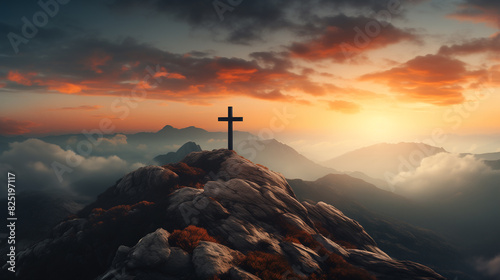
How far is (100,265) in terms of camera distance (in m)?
20.6

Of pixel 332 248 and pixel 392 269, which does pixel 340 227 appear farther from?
pixel 392 269

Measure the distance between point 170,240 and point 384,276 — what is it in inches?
624

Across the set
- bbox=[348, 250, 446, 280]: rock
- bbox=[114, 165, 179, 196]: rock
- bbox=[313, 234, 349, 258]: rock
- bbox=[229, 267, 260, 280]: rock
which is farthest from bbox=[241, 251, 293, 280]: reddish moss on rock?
bbox=[114, 165, 179, 196]: rock

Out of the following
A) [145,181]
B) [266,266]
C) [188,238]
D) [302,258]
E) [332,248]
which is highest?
[145,181]

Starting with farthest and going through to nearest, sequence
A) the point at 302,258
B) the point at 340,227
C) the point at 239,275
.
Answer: the point at 340,227
the point at 302,258
the point at 239,275

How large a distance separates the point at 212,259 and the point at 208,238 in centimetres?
346

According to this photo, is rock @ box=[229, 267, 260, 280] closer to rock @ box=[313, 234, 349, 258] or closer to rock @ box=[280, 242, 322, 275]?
rock @ box=[280, 242, 322, 275]

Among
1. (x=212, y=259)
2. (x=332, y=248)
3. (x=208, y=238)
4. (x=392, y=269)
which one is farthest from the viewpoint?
(x=332, y=248)

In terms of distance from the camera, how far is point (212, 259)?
44.9 feet

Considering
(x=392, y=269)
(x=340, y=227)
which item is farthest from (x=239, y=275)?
(x=340, y=227)

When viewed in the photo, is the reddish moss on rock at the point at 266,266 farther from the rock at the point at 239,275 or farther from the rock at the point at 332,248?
the rock at the point at 332,248

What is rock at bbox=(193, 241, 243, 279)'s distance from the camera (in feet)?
42.3

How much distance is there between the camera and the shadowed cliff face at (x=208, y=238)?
46.1 feet

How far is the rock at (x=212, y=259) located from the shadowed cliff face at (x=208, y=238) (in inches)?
2.3
